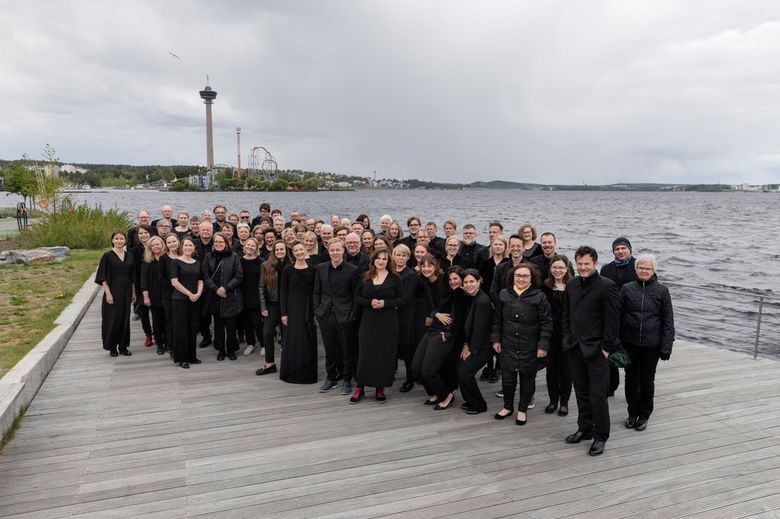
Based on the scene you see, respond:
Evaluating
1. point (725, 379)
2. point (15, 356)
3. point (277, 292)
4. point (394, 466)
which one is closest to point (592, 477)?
point (394, 466)

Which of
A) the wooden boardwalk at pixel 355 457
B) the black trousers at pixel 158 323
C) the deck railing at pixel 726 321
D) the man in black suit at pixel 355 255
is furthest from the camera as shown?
the deck railing at pixel 726 321

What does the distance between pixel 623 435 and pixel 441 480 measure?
2.09m

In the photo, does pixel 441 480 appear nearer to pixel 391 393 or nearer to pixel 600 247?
pixel 391 393

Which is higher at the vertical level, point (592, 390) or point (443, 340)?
point (443, 340)

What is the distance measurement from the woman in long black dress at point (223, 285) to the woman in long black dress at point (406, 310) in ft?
7.95

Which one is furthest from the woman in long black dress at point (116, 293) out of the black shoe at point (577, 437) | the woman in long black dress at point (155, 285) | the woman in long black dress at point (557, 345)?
the black shoe at point (577, 437)

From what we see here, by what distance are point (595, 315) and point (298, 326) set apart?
11.3 ft

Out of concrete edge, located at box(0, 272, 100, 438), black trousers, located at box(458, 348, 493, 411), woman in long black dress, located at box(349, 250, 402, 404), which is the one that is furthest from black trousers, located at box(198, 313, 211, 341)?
black trousers, located at box(458, 348, 493, 411)

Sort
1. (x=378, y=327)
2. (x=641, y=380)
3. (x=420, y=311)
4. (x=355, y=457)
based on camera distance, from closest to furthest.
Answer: (x=355, y=457) < (x=641, y=380) < (x=378, y=327) < (x=420, y=311)

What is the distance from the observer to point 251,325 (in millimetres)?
7969

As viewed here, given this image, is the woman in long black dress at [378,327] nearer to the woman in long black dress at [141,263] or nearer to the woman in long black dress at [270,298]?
the woman in long black dress at [270,298]

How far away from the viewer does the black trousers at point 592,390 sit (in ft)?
16.0

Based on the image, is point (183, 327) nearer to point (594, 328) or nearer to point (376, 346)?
point (376, 346)

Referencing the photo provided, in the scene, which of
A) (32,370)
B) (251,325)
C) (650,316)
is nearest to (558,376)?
(650,316)
